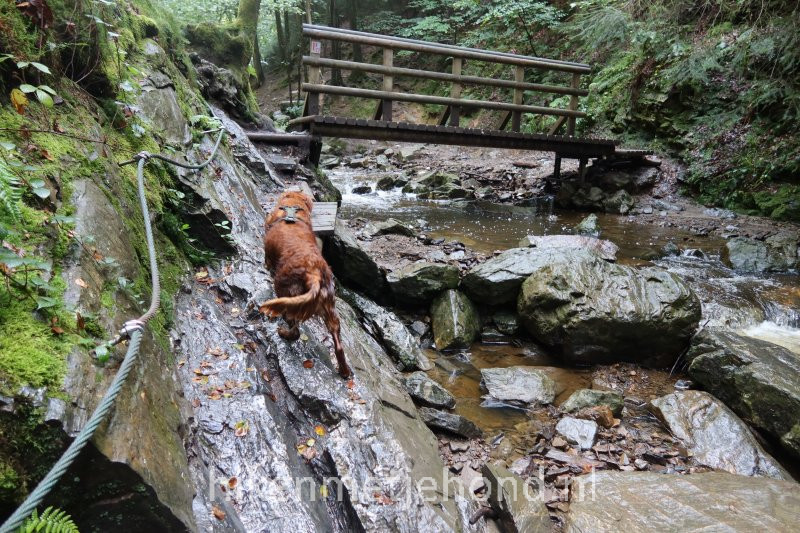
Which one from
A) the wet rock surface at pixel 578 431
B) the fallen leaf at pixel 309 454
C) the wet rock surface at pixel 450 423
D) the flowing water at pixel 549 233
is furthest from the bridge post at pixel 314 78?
the fallen leaf at pixel 309 454

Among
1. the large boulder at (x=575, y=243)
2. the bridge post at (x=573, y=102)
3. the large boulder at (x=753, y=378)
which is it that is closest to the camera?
the large boulder at (x=753, y=378)

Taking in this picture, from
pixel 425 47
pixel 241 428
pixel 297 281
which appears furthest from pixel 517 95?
pixel 241 428

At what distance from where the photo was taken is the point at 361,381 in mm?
3070

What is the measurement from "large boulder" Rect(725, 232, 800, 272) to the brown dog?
697 cm

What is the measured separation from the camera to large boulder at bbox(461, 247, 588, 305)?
557 centimetres

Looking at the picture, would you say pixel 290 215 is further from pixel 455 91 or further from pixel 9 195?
pixel 455 91

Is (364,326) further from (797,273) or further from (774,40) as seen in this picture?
(774,40)

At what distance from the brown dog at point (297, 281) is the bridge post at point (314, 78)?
5616 millimetres

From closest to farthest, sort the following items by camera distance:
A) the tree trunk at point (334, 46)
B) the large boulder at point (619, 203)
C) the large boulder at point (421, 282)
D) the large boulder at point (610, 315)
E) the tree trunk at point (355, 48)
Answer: the large boulder at point (610, 315) → the large boulder at point (421, 282) → the large boulder at point (619, 203) → the tree trunk at point (334, 46) → the tree trunk at point (355, 48)

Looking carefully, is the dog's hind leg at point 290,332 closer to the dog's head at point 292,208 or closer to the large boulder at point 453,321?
the dog's head at point 292,208

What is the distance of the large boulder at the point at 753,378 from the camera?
12.1 feet

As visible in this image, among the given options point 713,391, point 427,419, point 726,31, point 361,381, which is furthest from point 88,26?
point 726,31

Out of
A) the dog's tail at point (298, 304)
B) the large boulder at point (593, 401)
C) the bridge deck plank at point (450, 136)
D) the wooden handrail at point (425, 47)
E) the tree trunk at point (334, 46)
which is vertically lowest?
the large boulder at point (593, 401)

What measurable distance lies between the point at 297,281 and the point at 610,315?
11.9 ft
